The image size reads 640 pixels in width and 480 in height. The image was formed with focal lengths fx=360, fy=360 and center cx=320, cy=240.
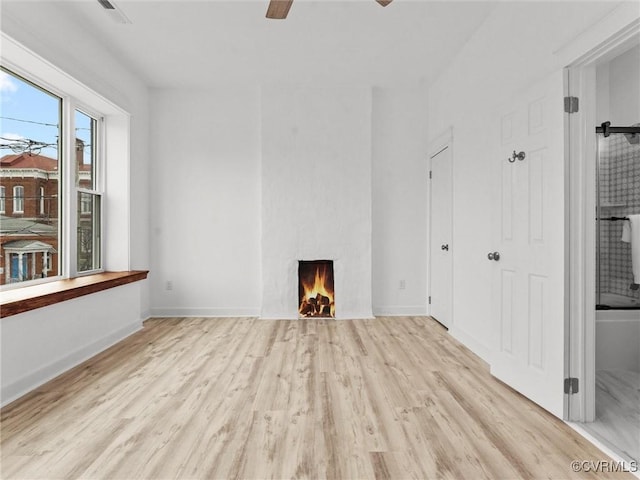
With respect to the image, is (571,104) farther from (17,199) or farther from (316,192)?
(17,199)

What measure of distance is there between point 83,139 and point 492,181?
408 cm

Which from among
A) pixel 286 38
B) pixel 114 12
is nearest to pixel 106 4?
pixel 114 12

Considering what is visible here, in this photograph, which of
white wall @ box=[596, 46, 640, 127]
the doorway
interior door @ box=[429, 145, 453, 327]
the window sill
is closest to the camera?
the doorway

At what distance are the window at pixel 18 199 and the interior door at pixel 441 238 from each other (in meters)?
4.08

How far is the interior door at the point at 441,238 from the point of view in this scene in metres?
4.12

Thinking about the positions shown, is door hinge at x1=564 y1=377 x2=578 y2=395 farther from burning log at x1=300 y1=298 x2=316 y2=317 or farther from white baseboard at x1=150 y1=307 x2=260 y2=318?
white baseboard at x1=150 y1=307 x2=260 y2=318

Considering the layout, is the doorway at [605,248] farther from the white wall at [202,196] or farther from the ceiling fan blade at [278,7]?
the white wall at [202,196]

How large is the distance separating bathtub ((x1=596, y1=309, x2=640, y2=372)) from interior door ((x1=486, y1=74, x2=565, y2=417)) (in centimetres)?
90

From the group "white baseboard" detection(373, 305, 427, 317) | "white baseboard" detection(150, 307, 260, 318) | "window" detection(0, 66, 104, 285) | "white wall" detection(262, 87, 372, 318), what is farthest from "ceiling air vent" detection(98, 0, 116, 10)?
"white baseboard" detection(373, 305, 427, 317)

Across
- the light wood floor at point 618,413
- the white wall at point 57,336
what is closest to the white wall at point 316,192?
the white wall at point 57,336

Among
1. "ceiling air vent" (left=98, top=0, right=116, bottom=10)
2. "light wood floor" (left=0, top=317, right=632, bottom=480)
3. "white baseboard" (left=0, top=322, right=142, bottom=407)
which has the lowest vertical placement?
"light wood floor" (left=0, top=317, right=632, bottom=480)

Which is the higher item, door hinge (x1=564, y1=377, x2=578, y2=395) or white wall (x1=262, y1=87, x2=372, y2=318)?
white wall (x1=262, y1=87, x2=372, y2=318)

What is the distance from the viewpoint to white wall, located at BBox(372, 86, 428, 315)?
4.84 meters

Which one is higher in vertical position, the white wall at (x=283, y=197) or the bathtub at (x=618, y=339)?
the white wall at (x=283, y=197)
